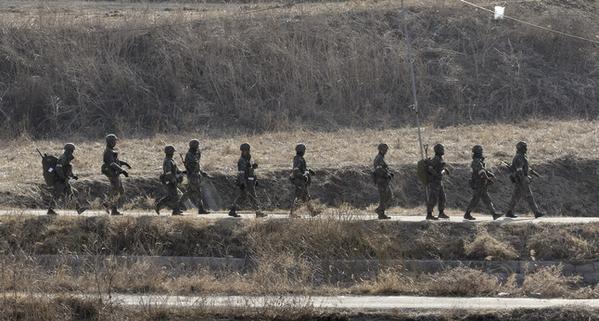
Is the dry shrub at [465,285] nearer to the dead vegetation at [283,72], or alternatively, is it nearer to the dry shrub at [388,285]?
the dry shrub at [388,285]

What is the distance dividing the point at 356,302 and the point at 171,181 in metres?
Answer: 5.65

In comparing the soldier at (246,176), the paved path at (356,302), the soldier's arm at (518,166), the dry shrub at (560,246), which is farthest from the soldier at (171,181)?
the dry shrub at (560,246)

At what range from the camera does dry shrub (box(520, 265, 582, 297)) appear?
A: 19938 millimetres

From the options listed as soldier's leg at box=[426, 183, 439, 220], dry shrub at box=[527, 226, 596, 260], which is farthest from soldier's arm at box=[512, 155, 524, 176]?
soldier's leg at box=[426, 183, 439, 220]

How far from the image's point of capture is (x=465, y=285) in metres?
20.2

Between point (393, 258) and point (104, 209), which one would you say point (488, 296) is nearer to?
point (393, 258)

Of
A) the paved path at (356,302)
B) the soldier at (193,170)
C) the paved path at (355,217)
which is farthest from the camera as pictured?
the soldier at (193,170)

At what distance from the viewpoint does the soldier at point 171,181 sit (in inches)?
904

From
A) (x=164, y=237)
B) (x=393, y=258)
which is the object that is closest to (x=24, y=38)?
(x=164, y=237)

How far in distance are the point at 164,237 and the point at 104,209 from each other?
9.21 ft

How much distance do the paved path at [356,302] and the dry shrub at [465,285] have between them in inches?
19.3

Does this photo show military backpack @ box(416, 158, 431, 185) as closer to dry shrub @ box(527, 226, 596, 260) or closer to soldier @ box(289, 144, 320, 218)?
soldier @ box(289, 144, 320, 218)

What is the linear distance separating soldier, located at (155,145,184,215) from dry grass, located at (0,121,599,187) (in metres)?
5.10

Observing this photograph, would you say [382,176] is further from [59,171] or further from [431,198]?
[59,171]
